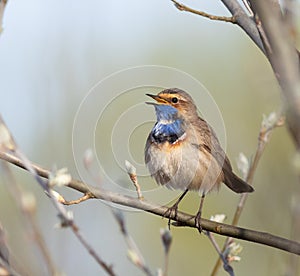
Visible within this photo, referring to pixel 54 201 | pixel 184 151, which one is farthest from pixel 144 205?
pixel 184 151

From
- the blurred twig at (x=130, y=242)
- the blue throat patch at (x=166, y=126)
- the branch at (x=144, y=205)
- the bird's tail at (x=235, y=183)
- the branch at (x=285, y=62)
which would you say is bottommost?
the blurred twig at (x=130, y=242)

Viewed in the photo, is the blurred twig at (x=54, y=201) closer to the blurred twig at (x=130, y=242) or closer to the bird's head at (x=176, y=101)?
the blurred twig at (x=130, y=242)

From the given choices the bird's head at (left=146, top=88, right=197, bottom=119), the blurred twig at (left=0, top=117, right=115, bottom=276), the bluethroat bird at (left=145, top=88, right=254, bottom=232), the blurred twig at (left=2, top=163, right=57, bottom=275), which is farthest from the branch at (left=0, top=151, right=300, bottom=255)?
the bird's head at (left=146, top=88, right=197, bottom=119)

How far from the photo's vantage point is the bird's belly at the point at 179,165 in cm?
436

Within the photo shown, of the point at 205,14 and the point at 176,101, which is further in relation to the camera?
the point at 176,101

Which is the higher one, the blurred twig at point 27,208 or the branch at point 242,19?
the branch at point 242,19

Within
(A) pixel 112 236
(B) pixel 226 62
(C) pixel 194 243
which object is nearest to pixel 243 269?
(A) pixel 112 236

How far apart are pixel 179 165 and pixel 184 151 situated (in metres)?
0.12

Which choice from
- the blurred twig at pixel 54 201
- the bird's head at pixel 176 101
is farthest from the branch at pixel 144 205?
the bird's head at pixel 176 101

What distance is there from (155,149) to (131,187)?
99cm

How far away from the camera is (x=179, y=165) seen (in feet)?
14.2

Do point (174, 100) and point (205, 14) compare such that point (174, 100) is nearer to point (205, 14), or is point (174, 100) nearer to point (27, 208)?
point (205, 14)

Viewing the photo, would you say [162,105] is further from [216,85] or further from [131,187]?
[216,85]

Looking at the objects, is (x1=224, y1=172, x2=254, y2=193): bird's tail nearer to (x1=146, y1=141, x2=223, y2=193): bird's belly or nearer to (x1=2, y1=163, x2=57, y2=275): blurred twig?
(x1=146, y1=141, x2=223, y2=193): bird's belly
